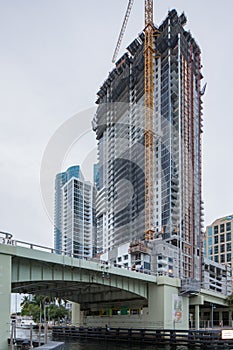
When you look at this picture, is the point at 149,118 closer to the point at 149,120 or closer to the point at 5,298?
the point at 149,120

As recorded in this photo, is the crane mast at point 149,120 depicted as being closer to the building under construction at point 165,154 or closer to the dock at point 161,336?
the building under construction at point 165,154

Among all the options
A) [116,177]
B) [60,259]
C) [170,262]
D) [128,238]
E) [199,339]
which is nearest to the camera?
[60,259]

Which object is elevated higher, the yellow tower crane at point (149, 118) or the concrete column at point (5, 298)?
the yellow tower crane at point (149, 118)

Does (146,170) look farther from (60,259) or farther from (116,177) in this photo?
(60,259)

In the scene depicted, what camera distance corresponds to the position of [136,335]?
191ft

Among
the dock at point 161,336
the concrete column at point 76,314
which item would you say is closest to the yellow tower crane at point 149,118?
the concrete column at point 76,314

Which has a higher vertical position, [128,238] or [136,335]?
→ [128,238]

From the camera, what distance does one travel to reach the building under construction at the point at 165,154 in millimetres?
153500

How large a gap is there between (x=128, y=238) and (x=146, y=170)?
2674cm

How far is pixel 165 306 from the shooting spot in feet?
189

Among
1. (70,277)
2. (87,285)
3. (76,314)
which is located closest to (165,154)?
(76,314)

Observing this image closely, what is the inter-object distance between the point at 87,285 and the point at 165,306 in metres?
10.5

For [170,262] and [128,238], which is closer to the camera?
[170,262]

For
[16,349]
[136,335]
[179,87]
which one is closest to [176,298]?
[136,335]
